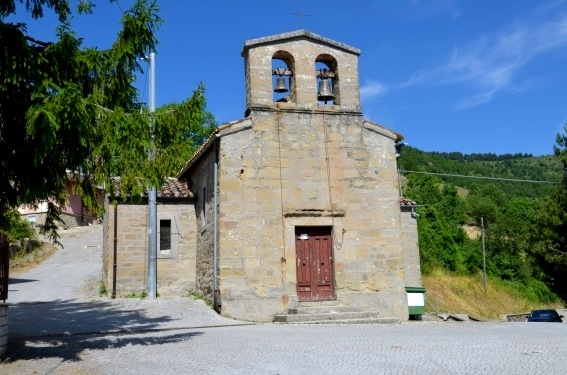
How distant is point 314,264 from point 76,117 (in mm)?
8897

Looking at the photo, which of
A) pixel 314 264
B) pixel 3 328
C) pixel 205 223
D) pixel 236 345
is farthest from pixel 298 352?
pixel 205 223

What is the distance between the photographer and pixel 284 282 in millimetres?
14273

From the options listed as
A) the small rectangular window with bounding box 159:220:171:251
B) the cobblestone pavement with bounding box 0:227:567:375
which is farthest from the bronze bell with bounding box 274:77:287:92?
the cobblestone pavement with bounding box 0:227:567:375

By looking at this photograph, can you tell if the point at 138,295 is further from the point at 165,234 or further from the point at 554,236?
the point at 554,236

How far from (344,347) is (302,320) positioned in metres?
4.31

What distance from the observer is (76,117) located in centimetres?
715

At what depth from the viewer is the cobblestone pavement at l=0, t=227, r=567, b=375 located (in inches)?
300

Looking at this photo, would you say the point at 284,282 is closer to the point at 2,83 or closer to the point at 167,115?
the point at 167,115

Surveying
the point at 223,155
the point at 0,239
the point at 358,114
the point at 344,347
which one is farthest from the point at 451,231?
the point at 0,239

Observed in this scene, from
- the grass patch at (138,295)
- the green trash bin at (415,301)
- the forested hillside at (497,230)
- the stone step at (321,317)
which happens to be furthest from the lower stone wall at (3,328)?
the forested hillside at (497,230)

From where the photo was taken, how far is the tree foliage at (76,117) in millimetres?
7207

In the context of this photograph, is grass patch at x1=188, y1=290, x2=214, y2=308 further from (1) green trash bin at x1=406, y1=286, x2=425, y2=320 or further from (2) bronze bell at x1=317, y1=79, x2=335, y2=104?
(2) bronze bell at x1=317, y1=79, x2=335, y2=104

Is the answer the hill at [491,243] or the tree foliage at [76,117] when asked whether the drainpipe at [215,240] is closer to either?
the tree foliage at [76,117]

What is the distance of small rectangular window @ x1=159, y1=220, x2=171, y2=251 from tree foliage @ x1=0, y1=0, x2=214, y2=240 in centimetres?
817
